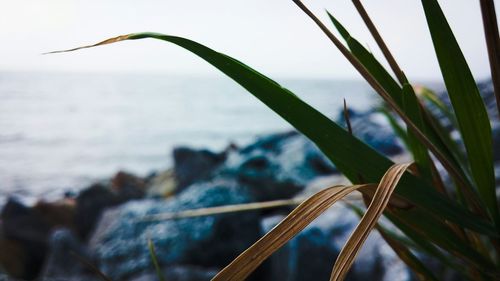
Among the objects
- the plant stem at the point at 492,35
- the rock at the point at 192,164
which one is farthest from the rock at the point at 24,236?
the plant stem at the point at 492,35

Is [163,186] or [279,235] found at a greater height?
[279,235]

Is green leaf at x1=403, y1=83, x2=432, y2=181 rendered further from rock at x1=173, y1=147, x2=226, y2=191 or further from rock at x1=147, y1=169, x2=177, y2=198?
rock at x1=147, y1=169, x2=177, y2=198

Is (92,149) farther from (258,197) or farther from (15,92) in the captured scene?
(258,197)

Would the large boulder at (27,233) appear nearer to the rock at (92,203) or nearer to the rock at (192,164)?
the rock at (92,203)

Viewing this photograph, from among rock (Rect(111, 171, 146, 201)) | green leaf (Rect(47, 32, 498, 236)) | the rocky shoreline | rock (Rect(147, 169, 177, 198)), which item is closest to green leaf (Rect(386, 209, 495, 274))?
green leaf (Rect(47, 32, 498, 236))

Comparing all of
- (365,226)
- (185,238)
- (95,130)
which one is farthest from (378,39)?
(95,130)

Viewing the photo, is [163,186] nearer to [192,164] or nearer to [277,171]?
[192,164]
